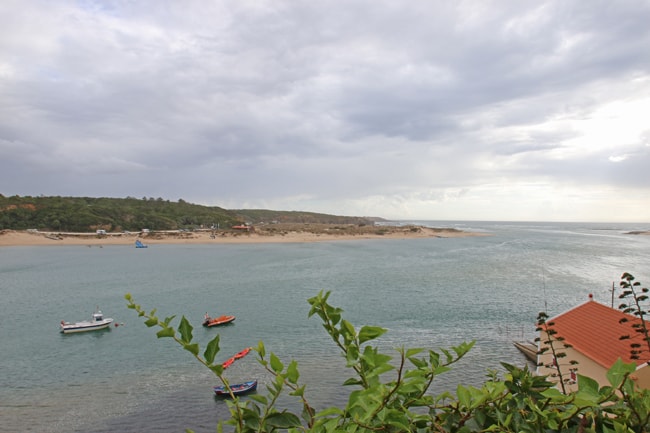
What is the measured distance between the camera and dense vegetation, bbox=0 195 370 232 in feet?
333

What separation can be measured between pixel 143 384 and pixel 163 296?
58.1ft

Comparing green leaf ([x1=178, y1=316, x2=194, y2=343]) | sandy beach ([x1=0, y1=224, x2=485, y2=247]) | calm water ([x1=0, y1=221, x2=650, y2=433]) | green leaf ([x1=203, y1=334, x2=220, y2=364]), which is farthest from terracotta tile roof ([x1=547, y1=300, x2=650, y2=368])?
sandy beach ([x1=0, y1=224, x2=485, y2=247])

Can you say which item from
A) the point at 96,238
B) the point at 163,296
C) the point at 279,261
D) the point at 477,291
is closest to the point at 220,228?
the point at 96,238

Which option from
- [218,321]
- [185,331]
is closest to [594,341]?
[185,331]

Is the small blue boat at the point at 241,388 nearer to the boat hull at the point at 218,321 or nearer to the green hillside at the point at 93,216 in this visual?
the boat hull at the point at 218,321

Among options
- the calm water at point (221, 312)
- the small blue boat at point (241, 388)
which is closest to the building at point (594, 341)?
the calm water at point (221, 312)

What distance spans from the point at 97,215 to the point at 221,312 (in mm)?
102150

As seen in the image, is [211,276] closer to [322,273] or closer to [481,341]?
[322,273]

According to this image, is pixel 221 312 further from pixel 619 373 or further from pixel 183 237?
pixel 183 237

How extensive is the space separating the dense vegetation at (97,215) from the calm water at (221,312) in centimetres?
5542

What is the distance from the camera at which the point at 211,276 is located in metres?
44.4

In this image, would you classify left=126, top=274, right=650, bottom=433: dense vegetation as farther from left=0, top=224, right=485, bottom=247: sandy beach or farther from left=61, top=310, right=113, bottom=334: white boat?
left=0, top=224, right=485, bottom=247: sandy beach

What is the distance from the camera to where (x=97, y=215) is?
365 feet

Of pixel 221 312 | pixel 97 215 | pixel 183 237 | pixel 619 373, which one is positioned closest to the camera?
pixel 619 373
